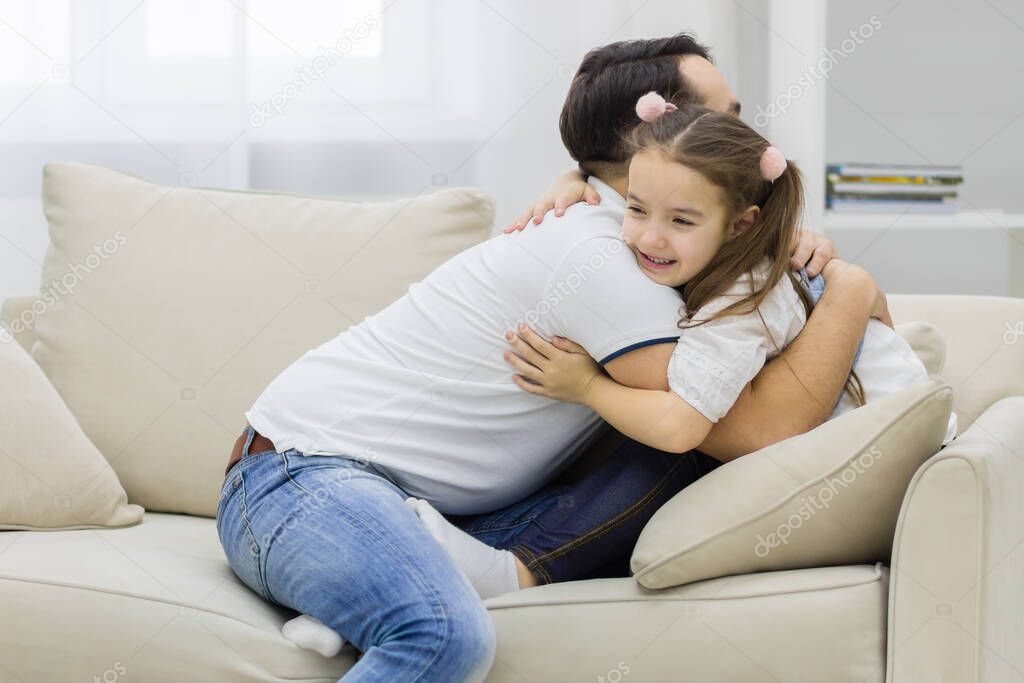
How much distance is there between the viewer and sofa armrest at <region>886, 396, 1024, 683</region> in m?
1.11

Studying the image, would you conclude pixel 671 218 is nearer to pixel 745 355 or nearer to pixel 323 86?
pixel 745 355

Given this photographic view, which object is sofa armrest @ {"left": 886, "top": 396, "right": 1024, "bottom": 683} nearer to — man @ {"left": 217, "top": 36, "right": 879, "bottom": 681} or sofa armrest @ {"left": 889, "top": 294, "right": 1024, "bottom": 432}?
man @ {"left": 217, "top": 36, "right": 879, "bottom": 681}

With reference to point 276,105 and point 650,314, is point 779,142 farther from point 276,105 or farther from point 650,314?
point 650,314

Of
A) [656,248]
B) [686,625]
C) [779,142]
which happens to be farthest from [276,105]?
[686,625]

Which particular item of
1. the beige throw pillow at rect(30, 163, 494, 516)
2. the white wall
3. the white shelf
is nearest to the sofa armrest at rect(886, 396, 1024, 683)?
the beige throw pillow at rect(30, 163, 494, 516)

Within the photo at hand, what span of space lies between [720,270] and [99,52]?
163cm

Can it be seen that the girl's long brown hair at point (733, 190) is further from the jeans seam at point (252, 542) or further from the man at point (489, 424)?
the jeans seam at point (252, 542)

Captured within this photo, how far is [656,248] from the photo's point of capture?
1235mm

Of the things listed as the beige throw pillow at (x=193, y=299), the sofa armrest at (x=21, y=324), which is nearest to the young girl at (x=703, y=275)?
the beige throw pillow at (x=193, y=299)

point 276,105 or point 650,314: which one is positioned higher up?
point 276,105

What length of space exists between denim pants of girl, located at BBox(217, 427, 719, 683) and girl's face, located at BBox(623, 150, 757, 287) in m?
0.26

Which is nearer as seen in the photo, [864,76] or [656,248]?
[656,248]

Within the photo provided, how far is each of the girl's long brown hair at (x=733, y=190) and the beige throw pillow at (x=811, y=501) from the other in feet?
0.49

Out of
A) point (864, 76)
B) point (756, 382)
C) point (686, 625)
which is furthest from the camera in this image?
point (864, 76)
